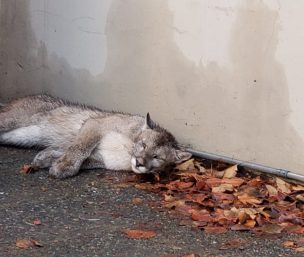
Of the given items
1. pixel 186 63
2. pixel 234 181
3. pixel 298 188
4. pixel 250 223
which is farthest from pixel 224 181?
pixel 186 63

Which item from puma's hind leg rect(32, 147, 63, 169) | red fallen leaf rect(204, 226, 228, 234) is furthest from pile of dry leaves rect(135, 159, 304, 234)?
puma's hind leg rect(32, 147, 63, 169)

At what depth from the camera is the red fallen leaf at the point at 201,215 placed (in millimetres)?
5445

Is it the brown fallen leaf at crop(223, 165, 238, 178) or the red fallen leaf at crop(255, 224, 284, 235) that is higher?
the brown fallen leaf at crop(223, 165, 238, 178)

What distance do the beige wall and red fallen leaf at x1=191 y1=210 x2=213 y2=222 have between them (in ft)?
3.24

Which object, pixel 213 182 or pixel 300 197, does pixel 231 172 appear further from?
pixel 300 197

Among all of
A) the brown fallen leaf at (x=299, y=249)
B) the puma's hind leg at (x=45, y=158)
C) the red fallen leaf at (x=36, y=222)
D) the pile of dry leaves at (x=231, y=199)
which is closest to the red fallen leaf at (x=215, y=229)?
the pile of dry leaves at (x=231, y=199)

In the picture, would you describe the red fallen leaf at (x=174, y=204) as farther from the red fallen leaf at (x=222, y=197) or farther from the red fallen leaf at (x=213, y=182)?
the red fallen leaf at (x=213, y=182)

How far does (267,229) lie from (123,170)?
1.79 m

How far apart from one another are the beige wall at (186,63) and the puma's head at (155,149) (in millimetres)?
222

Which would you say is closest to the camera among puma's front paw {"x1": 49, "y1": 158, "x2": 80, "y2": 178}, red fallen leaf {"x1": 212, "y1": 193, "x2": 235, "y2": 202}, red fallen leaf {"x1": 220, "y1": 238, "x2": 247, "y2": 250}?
red fallen leaf {"x1": 220, "y1": 238, "x2": 247, "y2": 250}

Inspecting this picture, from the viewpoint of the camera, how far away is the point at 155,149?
21.5 ft

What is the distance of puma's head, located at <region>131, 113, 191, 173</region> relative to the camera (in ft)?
21.2

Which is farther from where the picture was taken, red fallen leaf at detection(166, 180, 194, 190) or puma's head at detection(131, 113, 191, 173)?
puma's head at detection(131, 113, 191, 173)

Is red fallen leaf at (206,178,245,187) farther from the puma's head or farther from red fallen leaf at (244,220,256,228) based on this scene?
red fallen leaf at (244,220,256,228)
